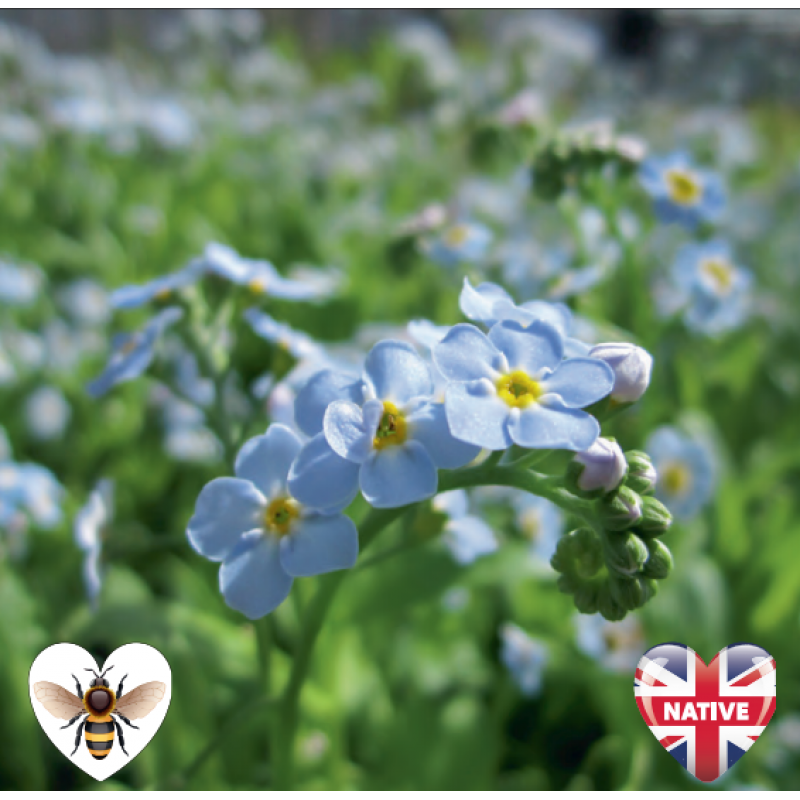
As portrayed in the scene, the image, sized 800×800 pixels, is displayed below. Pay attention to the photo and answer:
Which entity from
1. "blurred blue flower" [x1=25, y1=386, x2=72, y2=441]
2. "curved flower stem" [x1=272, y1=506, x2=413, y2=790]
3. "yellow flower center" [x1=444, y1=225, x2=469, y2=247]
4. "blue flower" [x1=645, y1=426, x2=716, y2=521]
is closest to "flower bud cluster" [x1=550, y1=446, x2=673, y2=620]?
"curved flower stem" [x1=272, y1=506, x2=413, y2=790]

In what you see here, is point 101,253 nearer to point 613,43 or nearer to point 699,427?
point 699,427

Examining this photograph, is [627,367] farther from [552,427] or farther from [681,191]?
[681,191]

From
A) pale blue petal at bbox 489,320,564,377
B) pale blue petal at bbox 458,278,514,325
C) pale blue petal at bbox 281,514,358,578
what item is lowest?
pale blue petal at bbox 281,514,358,578

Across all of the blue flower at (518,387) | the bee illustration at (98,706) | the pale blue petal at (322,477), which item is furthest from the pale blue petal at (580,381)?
the bee illustration at (98,706)

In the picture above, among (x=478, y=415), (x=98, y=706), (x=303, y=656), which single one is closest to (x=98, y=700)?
(x=98, y=706)

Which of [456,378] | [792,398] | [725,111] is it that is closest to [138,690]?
[456,378]

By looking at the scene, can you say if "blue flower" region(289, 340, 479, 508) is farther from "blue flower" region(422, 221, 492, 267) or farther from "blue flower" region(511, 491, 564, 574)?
"blue flower" region(422, 221, 492, 267)
